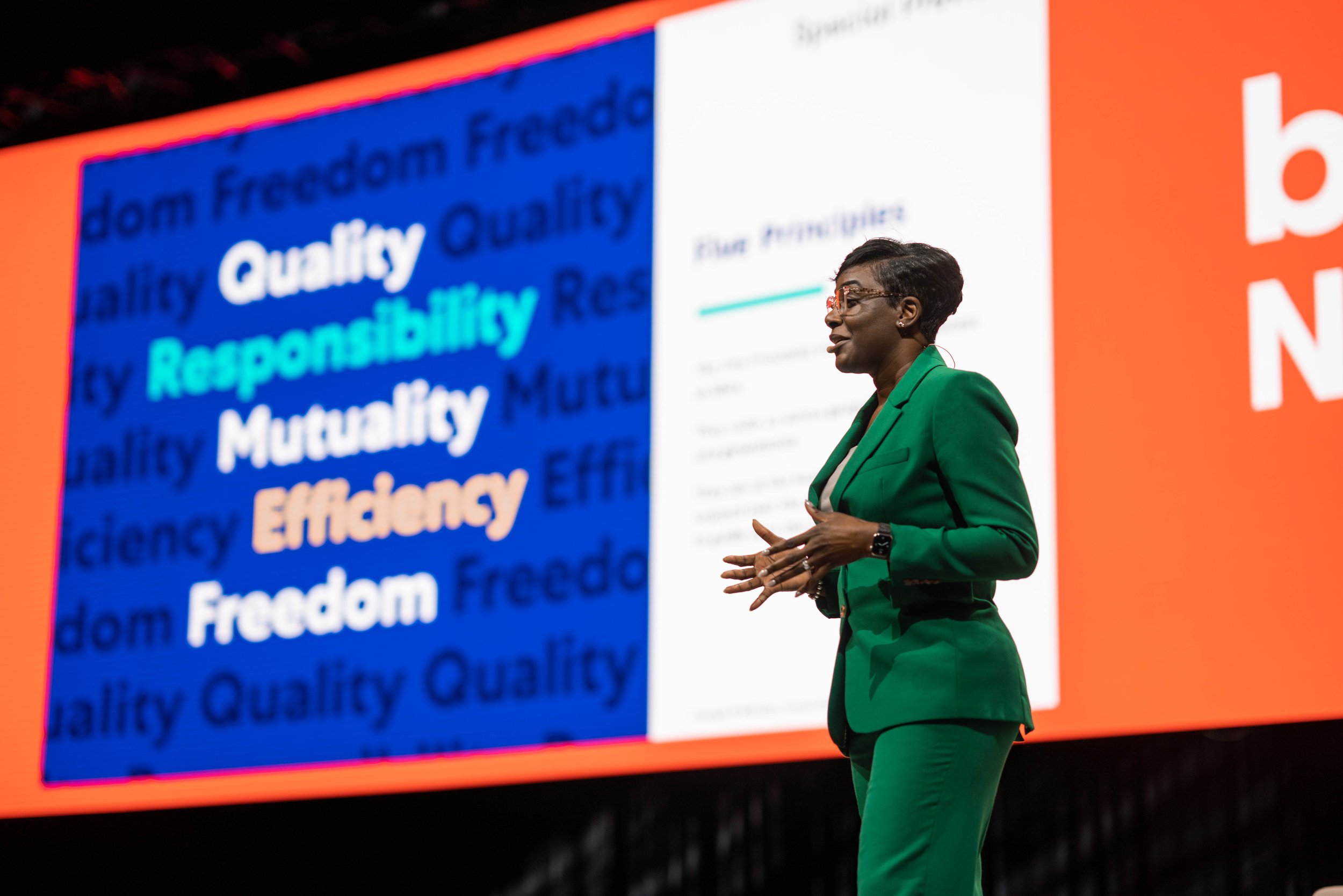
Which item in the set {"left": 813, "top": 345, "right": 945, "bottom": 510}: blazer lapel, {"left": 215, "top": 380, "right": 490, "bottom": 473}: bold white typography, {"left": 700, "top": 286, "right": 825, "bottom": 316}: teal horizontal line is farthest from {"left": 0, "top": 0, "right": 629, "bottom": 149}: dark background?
{"left": 813, "top": 345, "right": 945, "bottom": 510}: blazer lapel

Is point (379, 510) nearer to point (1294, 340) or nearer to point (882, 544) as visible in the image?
point (1294, 340)

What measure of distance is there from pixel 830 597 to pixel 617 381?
2154 millimetres

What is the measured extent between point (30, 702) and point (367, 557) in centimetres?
109

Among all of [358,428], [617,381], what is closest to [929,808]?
[617,381]

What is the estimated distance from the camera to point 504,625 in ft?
13.3

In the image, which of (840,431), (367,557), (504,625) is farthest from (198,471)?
(840,431)

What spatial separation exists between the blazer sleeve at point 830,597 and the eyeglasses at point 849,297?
0.96 ft

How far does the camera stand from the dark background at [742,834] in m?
3.68

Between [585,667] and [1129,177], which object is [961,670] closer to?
[1129,177]

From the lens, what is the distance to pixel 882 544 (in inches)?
66.1

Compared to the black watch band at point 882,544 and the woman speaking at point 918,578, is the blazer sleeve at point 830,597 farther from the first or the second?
the black watch band at point 882,544

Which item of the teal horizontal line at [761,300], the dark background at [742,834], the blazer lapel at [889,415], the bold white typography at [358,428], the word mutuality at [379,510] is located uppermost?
the teal horizontal line at [761,300]

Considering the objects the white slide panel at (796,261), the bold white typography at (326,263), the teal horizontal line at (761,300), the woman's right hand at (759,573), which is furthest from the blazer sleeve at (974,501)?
the bold white typography at (326,263)

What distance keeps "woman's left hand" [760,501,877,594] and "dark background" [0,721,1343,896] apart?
6.37 ft
